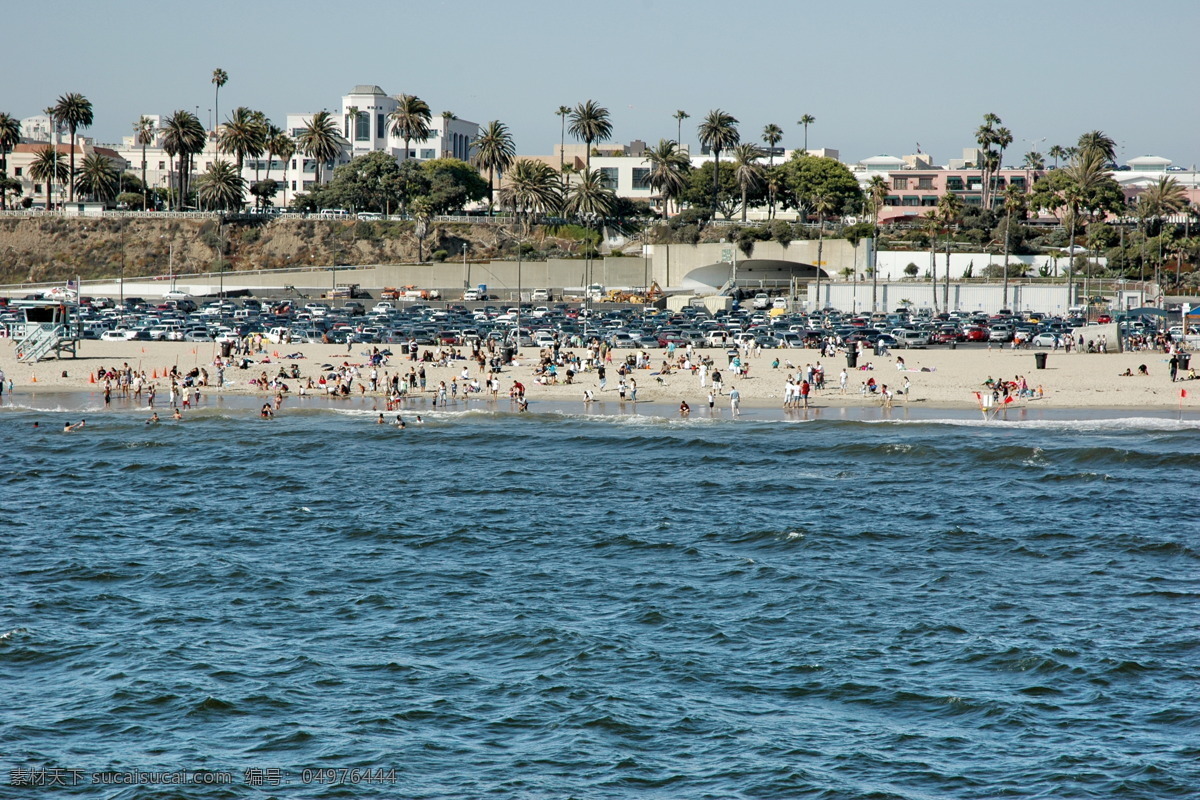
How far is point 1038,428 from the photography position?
157ft

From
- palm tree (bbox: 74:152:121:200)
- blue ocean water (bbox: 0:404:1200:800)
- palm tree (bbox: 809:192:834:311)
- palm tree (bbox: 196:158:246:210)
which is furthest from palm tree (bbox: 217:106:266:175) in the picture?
blue ocean water (bbox: 0:404:1200:800)

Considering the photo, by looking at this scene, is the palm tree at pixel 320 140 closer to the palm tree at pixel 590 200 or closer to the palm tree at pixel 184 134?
the palm tree at pixel 184 134

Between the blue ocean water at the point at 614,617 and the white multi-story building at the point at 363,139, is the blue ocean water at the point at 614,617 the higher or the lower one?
the lower one

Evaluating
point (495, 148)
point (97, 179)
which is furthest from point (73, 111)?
point (495, 148)

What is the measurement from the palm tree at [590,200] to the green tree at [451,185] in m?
16.3

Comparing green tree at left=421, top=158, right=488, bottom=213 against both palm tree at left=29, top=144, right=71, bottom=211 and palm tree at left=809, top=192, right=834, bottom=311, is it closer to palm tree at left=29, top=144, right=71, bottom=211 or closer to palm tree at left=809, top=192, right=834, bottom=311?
palm tree at left=809, top=192, right=834, bottom=311

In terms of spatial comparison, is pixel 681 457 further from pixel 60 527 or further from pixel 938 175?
pixel 938 175

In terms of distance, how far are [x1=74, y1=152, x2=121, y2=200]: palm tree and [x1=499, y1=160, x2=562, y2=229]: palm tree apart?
4755 centimetres

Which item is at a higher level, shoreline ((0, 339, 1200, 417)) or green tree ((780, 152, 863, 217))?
green tree ((780, 152, 863, 217))

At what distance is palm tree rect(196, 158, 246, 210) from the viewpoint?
133000 millimetres

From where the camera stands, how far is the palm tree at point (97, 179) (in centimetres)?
14038

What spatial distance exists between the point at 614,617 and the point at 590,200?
104211mm

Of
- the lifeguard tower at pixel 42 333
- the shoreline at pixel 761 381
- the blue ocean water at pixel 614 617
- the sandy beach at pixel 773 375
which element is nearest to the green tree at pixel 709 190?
the sandy beach at pixel 773 375

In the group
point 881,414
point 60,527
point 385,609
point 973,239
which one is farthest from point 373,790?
point 973,239
